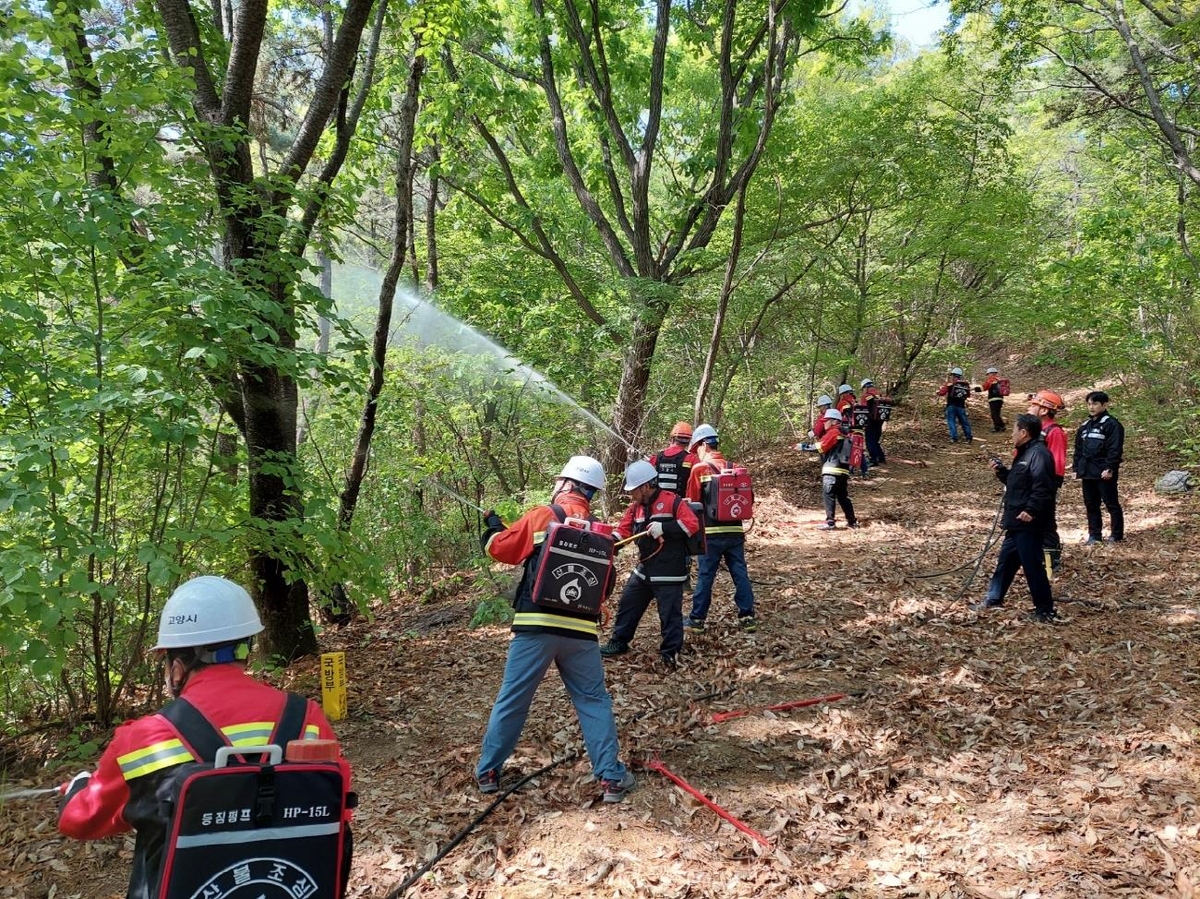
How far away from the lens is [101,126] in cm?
452

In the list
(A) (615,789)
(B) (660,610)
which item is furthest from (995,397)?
(A) (615,789)

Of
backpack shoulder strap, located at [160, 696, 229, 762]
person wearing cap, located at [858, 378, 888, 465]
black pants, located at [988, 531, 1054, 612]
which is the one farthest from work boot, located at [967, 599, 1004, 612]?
person wearing cap, located at [858, 378, 888, 465]

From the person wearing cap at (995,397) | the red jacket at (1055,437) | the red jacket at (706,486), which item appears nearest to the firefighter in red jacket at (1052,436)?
the red jacket at (1055,437)

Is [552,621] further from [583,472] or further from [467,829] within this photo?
[467,829]

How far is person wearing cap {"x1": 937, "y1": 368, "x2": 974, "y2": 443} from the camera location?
18.9 metres

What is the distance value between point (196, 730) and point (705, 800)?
331 cm

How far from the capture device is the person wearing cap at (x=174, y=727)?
2084 mm

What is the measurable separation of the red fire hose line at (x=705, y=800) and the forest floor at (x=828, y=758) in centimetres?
5

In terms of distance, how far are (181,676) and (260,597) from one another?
503 centimetres

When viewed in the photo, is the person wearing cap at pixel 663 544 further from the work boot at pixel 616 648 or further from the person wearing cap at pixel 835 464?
the person wearing cap at pixel 835 464

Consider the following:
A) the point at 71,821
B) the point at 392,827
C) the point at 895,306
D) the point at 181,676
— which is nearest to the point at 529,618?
the point at 392,827

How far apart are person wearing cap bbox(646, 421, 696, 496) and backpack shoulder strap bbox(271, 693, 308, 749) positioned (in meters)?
5.59

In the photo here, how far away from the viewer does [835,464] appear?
11875mm

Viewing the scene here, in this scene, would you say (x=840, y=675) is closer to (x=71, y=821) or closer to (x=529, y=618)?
(x=529, y=618)
